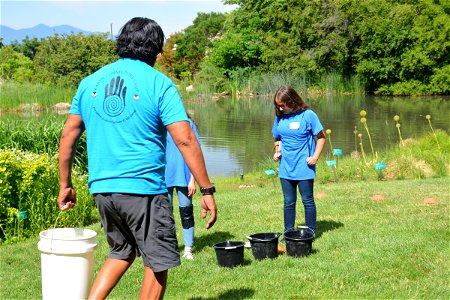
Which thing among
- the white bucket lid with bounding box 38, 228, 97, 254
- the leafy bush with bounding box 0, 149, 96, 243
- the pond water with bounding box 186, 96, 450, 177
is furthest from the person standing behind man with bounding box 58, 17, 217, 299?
the pond water with bounding box 186, 96, 450, 177

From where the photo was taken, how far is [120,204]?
388 centimetres

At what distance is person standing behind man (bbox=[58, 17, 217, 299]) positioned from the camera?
3.86 metres

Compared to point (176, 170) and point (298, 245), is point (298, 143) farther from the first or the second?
point (176, 170)

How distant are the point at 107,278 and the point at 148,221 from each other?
469 mm

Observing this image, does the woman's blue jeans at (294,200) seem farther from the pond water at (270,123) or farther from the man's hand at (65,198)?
the pond water at (270,123)

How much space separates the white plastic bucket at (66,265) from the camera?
4160 millimetres

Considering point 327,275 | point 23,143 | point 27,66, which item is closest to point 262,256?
point 327,275

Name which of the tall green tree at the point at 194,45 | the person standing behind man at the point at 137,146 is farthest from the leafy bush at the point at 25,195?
the tall green tree at the point at 194,45

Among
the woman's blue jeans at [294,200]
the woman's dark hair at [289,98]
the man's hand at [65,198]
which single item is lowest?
the woman's blue jeans at [294,200]

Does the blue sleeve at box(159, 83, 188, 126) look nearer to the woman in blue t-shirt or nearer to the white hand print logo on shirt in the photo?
the white hand print logo on shirt

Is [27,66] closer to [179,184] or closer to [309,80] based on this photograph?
[309,80]

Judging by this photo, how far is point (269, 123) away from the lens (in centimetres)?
2762

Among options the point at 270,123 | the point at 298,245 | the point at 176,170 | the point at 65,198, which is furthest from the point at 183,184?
the point at 270,123

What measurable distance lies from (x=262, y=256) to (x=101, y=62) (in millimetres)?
29700
